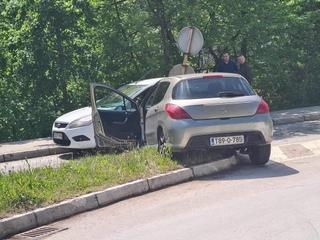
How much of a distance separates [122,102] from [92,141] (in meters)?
1.12

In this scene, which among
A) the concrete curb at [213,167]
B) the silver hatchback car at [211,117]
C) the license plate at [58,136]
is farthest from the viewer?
the license plate at [58,136]

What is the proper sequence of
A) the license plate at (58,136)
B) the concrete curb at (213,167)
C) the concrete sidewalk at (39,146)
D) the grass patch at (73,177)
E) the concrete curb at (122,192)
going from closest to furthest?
the grass patch at (73,177) → the concrete curb at (122,192) → the concrete curb at (213,167) → the license plate at (58,136) → the concrete sidewalk at (39,146)

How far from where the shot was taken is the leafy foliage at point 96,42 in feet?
53.8

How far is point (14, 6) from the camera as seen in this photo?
1658 centimetres

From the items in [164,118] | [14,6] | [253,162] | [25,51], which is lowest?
[253,162]

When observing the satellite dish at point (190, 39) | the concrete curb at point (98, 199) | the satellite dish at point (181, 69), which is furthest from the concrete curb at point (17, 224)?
the satellite dish at point (190, 39)

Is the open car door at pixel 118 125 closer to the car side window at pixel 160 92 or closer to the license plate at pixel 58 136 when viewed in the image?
the car side window at pixel 160 92

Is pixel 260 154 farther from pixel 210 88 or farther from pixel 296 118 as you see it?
pixel 296 118

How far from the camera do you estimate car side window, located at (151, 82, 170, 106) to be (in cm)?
1007

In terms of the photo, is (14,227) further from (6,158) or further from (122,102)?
(6,158)

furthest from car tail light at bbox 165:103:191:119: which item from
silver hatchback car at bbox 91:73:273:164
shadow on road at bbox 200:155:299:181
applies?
shadow on road at bbox 200:155:299:181

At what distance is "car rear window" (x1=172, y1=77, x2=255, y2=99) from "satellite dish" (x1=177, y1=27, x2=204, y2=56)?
16.7ft

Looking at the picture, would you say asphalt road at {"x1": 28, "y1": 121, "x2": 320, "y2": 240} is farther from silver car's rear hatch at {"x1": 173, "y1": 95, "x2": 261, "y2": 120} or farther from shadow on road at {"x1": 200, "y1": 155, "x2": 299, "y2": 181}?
silver car's rear hatch at {"x1": 173, "y1": 95, "x2": 261, "y2": 120}

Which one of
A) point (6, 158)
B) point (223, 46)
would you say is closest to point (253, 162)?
point (6, 158)
